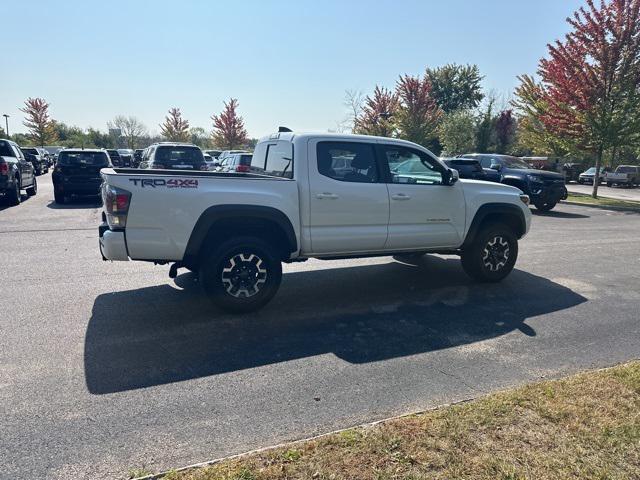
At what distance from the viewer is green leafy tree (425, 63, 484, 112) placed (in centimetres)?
5872

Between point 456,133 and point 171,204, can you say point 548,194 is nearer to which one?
point 171,204

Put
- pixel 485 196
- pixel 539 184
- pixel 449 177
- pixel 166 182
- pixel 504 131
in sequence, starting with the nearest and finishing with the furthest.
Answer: pixel 166 182 < pixel 449 177 < pixel 485 196 < pixel 539 184 < pixel 504 131

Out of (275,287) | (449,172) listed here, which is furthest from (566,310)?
(275,287)

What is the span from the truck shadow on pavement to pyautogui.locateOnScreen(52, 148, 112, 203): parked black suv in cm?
1056

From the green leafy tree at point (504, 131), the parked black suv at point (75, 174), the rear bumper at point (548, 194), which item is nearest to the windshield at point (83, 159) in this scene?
the parked black suv at point (75, 174)

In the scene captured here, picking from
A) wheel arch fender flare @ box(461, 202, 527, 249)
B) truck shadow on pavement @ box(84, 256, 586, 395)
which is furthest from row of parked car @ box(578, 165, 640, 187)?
truck shadow on pavement @ box(84, 256, 586, 395)

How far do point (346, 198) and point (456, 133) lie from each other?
3694 cm

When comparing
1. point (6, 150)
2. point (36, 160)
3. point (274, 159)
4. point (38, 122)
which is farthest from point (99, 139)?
point (274, 159)

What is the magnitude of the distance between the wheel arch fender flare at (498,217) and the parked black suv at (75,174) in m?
12.5

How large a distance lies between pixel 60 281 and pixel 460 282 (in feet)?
18.3

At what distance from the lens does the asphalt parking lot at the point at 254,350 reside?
9.73 ft

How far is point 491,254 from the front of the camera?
6.64 m

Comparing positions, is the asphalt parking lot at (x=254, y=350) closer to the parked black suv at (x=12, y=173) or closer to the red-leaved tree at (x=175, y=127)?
the parked black suv at (x=12, y=173)

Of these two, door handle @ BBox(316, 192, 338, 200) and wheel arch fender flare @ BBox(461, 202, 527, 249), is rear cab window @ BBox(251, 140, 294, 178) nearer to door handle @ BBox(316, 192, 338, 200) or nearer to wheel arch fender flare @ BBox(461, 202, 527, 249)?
door handle @ BBox(316, 192, 338, 200)
